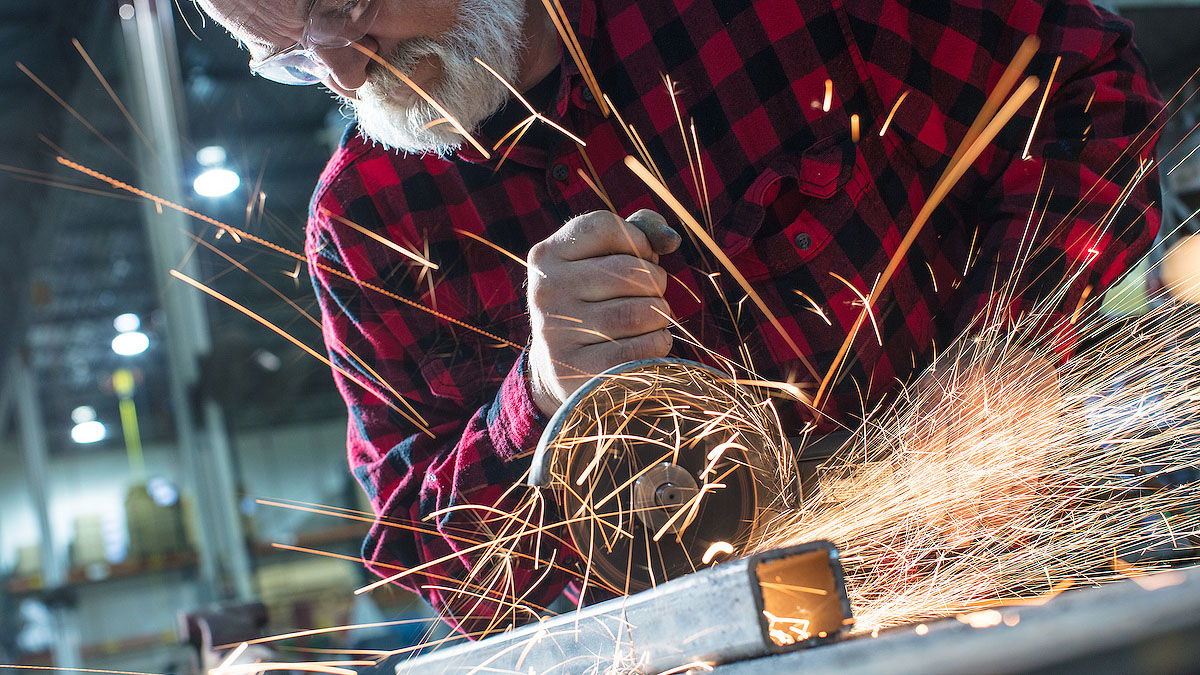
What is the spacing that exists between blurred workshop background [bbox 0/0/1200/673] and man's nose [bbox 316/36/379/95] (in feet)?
6.49

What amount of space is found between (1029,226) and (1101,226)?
12cm

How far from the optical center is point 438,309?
69.7 inches

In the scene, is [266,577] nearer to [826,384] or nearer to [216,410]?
[216,410]

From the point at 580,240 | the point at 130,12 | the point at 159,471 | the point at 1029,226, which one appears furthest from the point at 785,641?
the point at 159,471

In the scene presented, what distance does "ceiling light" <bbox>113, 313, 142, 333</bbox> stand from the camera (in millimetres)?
6970

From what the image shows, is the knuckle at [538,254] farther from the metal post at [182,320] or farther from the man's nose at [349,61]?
the metal post at [182,320]

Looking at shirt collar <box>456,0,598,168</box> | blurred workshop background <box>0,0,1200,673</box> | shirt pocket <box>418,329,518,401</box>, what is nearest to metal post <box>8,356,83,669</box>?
blurred workshop background <box>0,0,1200,673</box>

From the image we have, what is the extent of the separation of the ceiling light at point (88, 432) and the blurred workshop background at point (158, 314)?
0.20 ft

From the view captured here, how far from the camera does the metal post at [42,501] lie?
5.88 m

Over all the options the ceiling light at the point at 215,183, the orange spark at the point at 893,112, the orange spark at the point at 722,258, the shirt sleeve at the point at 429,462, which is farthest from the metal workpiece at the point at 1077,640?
the ceiling light at the point at 215,183

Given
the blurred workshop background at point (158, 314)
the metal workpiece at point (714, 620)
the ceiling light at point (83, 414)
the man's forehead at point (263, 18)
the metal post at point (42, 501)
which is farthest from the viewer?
the ceiling light at point (83, 414)

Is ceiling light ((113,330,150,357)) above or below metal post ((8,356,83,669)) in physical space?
above

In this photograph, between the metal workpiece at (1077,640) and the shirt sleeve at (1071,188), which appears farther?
the shirt sleeve at (1071,188)

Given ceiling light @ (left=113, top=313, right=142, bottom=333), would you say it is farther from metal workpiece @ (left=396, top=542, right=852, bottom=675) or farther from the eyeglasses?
metal workpiece @ (left=396, top=542, right=852, bottom=675)
